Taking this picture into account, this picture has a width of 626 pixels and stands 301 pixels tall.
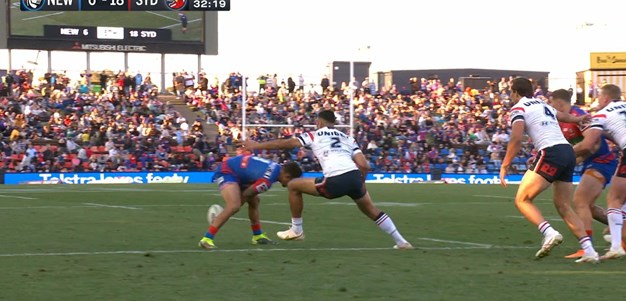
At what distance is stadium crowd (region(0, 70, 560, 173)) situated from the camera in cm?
4434

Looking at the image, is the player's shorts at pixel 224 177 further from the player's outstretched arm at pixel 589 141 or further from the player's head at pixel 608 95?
the player's head at pixel 608 95

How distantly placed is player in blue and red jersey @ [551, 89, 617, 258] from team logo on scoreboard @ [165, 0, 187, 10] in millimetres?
26720

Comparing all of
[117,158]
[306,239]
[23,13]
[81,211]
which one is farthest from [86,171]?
[306,239]

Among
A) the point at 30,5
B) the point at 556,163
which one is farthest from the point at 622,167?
the point at 30,5

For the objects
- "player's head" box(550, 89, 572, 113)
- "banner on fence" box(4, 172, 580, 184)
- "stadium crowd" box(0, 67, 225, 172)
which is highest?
"player's head" box(550, 89, 572, 113)

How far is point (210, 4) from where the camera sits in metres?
40.0

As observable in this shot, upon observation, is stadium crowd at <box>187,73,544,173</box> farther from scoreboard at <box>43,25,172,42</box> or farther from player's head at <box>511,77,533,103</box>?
player's head at <box>511,77,533,103</box>

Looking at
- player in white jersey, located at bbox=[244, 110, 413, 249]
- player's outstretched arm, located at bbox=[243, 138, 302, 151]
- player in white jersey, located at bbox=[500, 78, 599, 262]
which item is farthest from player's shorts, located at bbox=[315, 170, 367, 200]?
player in white jersey, located at bbox=[500, 78, 599, 262]

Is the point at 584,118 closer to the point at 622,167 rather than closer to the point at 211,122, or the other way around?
the point at 622,167

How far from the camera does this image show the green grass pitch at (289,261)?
31.2 feet

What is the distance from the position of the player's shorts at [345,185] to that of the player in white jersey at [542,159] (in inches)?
75.0

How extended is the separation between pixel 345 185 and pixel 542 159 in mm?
2430

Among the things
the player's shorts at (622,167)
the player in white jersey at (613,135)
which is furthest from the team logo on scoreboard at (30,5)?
the player's shorts at (622,167)

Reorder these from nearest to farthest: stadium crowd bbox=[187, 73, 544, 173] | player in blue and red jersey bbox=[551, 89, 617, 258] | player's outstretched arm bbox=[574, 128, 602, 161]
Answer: player's outstretched arm bbox=[574, 128, 602, 161] → player in blue and red jersey bbox=[551, 89, 617, 258] → stadium crowd bbox=[187, 73, 544, 173]
